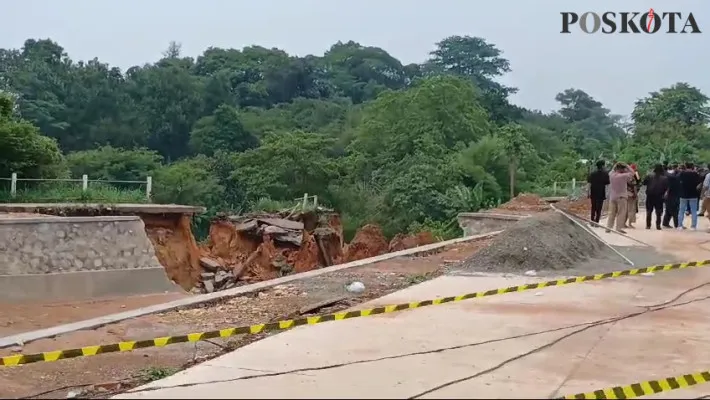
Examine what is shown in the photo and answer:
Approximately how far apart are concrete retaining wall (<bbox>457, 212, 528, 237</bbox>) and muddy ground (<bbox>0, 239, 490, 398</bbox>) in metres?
8.08

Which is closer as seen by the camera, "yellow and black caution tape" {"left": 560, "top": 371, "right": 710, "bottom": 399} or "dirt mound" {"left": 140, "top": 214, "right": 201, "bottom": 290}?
"yellow and black caution tape" {"left": 560, "top": 371, "right": 710, "bottom": 399}

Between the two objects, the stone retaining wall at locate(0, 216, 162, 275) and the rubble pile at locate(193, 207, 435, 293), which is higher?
Answer: the stone retaining wall at locate(0, 216, 162, 275)

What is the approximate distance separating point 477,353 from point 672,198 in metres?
14.0

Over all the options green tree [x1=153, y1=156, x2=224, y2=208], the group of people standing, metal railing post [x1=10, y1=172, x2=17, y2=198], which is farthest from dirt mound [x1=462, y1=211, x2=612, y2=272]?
green tree [x1=153, y1=156, x2=224, y2=208]

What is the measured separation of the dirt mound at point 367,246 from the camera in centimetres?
2786

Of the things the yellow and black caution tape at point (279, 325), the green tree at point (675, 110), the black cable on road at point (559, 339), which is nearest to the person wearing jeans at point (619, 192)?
the yellow and black caution tape at point (279, 325)

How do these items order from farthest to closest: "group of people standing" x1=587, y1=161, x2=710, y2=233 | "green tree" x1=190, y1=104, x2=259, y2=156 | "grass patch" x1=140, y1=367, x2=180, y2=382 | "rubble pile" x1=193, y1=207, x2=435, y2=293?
"green tree" x1=190, y1=104, x2=259, y2=156
"rubble pile" x1=193, y1=207, x2=435, y2=293
"group of people standing" x1=587, y1=161, x2=710, y2=233
"grass patch" x1=140, y1=367, x2=180, y2=382

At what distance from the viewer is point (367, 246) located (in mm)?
28219

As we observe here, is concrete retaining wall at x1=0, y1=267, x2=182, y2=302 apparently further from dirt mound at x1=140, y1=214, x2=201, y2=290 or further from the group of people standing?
the group of people standing

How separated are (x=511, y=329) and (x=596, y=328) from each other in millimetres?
924

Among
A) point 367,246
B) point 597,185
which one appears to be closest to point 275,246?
point 367,246

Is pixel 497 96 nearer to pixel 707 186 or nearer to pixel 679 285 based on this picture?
pixel 707 186

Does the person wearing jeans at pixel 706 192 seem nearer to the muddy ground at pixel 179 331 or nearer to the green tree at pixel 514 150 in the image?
the muddy ground at pixel 179 331

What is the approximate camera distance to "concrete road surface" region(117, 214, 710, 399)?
Answer: 21.3 ft
